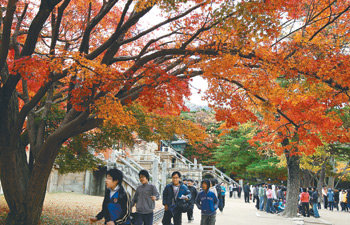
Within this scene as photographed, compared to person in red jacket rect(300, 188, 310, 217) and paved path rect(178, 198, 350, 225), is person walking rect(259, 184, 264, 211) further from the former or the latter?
person in red jacket rect(300, 188, 310, 217)

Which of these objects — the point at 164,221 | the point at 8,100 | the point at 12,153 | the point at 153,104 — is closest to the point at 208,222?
the point at 164,221

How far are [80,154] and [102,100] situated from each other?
4.65 meters

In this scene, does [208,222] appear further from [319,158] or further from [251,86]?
[319,158]

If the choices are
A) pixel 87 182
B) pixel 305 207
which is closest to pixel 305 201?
pixel 305 207

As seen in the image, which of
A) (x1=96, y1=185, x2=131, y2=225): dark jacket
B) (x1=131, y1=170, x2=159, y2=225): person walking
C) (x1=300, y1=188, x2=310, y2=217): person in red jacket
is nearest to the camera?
(x1=96, y1=185, x2=131, y2=225): dark jacket

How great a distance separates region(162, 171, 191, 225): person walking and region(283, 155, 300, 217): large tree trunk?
9261 mm

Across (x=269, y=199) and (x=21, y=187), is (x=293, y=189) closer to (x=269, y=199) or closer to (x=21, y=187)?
(x=269, y=199)

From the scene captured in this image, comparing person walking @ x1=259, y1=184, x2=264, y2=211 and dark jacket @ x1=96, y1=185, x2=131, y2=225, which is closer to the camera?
dark jacket @ x1=96, y1=185, x2=131, y2=225

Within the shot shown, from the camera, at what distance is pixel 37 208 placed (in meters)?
7.80

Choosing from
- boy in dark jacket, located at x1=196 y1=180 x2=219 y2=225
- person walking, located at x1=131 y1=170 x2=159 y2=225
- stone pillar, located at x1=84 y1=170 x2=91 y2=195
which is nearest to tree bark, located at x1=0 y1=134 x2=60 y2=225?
person walking, located at x1=131 y1=170 x2=159 y2=225

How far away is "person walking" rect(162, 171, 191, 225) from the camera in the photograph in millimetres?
7711

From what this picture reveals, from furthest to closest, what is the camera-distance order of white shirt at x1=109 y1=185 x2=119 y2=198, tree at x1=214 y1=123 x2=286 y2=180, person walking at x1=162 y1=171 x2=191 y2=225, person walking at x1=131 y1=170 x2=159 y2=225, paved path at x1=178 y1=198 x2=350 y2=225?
tree at x1=214 y1=123 x2=286 y2=180, paved path at x1=178 y1=198 x2=350 y2=225, person walking at x1=162 y1=171 x2=191 y2=225, person walking at x1=131 y1=170 x2=159 y2=225, white shirt at x1=109 y1=185 x2=119 y2=198

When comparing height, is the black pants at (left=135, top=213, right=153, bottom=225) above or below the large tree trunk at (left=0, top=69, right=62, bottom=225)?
below

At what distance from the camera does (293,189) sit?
15078 mm
